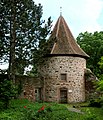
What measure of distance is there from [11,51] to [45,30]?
4.00m

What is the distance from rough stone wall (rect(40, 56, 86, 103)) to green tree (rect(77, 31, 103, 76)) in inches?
592

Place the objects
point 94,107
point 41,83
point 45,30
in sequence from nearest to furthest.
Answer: point 94,107
point 45,30
point 41,83

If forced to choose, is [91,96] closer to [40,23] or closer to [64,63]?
[64,63]

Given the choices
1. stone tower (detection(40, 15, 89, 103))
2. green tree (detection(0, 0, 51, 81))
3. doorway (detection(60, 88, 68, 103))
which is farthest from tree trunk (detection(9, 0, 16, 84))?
doorway (detection(60, 88, 68, 103))

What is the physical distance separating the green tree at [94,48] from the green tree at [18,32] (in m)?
19.7

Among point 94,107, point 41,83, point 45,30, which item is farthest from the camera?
point 41,83

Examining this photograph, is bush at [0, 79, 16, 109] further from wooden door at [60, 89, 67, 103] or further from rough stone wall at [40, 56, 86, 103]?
wooden door at [60, 89, 67, 103]

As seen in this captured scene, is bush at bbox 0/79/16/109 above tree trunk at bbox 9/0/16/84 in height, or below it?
below

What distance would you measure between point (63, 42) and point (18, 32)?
6612 mm

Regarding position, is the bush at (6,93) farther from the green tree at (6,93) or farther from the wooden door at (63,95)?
the wooden door at (63,95)

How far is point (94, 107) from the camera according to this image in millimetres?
30328

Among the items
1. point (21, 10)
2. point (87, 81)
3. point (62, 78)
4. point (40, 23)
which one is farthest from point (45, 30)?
point (87, 81)

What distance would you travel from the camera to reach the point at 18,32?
31.5 meters

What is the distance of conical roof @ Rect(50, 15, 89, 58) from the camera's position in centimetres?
3530
